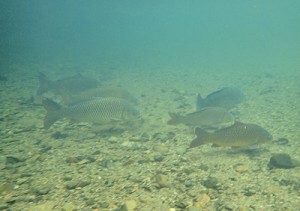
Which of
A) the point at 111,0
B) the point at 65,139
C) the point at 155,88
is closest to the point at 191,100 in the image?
the point at 155,88

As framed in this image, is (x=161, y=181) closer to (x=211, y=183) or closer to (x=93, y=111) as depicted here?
(x=211, y=183)

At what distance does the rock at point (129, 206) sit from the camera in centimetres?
438

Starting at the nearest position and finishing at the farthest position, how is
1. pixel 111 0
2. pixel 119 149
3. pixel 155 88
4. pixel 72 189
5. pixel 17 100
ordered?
1. pixel 72 189
2. pixel 119 149
3. pixel 17 100
4. pixel 155 88
5. pixel 111 0

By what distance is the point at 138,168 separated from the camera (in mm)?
6016

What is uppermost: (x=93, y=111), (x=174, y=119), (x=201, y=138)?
(x=93, y=111)

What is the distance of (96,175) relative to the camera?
18.4ft

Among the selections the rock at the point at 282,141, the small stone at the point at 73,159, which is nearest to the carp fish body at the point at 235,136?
the rock at the point at 282,141

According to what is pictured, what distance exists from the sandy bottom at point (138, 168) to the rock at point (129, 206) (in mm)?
16

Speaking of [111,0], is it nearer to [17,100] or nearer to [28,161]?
[17,100]

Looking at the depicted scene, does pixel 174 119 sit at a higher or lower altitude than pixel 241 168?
higher

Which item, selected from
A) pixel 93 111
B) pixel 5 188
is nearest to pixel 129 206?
pixel 5 188

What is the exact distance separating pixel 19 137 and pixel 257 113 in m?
8.44

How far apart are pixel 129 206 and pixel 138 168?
1.59 meters

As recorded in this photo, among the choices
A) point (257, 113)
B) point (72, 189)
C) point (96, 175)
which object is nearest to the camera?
point (72, 189)
